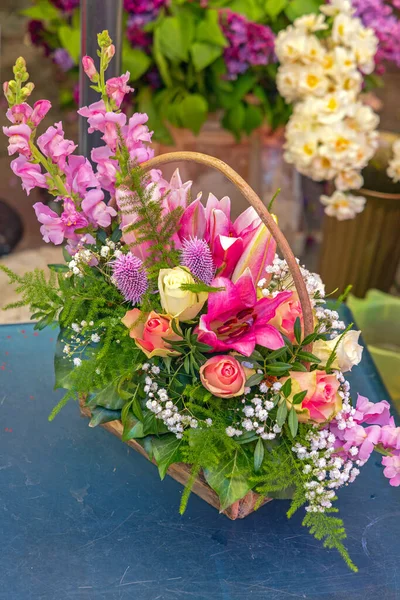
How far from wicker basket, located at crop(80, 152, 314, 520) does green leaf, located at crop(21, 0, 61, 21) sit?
4.54 feet

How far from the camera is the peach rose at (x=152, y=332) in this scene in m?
0.74

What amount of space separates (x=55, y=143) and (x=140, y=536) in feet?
1.54

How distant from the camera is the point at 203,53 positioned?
1841 millimetres

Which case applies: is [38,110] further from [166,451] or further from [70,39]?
[70,39]

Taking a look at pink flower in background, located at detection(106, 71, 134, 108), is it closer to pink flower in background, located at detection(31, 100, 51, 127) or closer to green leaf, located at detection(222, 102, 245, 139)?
pink flower in background, located at detection(31, 100, 51, 127)

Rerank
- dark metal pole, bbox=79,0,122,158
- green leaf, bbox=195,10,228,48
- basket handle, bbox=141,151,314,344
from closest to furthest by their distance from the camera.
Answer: basket handle, bbox=141,151,314,344, dark metal pole, bbox=79,0,122,158, green leaf, bbox=195,10,228,48

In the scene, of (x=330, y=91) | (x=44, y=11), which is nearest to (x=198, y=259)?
(x=330, y=91)

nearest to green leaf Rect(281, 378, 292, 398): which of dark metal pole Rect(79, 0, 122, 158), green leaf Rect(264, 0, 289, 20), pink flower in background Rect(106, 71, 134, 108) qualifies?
pink flower in background Rect(106, 71, 134, 108)

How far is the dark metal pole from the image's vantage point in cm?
93

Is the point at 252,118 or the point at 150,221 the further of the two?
the point at 252,118

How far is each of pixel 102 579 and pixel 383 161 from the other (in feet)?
4.98

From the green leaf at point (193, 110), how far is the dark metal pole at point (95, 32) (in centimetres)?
95

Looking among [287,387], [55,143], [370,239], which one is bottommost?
[370,239]

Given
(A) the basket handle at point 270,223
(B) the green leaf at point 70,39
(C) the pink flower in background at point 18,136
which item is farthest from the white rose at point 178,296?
(B) the green leaf at point 70,39
